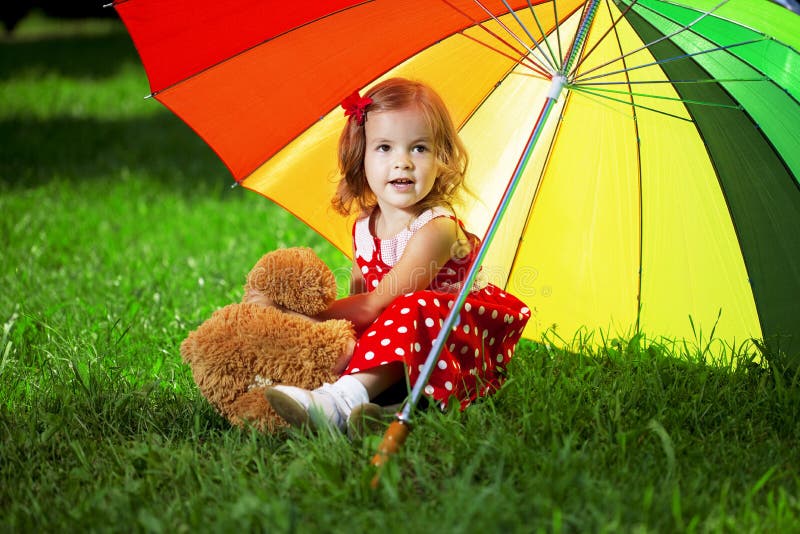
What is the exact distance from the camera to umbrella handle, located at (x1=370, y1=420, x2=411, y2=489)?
83.1 inches

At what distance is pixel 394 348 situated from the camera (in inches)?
96.3

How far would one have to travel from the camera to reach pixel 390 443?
2186mm

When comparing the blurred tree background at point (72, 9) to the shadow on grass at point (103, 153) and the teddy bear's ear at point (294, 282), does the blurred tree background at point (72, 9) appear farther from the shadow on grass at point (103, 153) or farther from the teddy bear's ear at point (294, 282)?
the teddy bear's ear at point (294, 282)

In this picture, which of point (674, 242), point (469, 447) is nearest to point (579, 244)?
point (674, 242)

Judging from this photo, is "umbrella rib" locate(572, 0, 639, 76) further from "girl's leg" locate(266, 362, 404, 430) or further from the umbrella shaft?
"girl's leg" locate(266, 362, 404, 430)

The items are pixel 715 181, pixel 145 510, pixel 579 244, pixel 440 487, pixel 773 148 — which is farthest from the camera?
pixel 579 244

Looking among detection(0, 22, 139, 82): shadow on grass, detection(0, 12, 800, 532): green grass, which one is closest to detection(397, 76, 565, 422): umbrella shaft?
detection(0, 12, 800, 532): green grass

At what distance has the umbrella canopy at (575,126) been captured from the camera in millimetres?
2623

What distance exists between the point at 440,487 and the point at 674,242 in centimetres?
135

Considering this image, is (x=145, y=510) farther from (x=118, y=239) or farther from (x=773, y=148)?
(x=118, y=239)

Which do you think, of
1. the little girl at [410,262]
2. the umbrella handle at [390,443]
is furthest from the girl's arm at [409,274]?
the umbrella handle at [390,443]

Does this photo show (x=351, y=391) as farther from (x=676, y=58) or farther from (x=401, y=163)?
(x=676, y=58)

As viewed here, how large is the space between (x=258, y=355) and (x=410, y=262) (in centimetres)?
53

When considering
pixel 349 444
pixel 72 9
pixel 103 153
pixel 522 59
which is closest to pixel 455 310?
pixel 349 444
